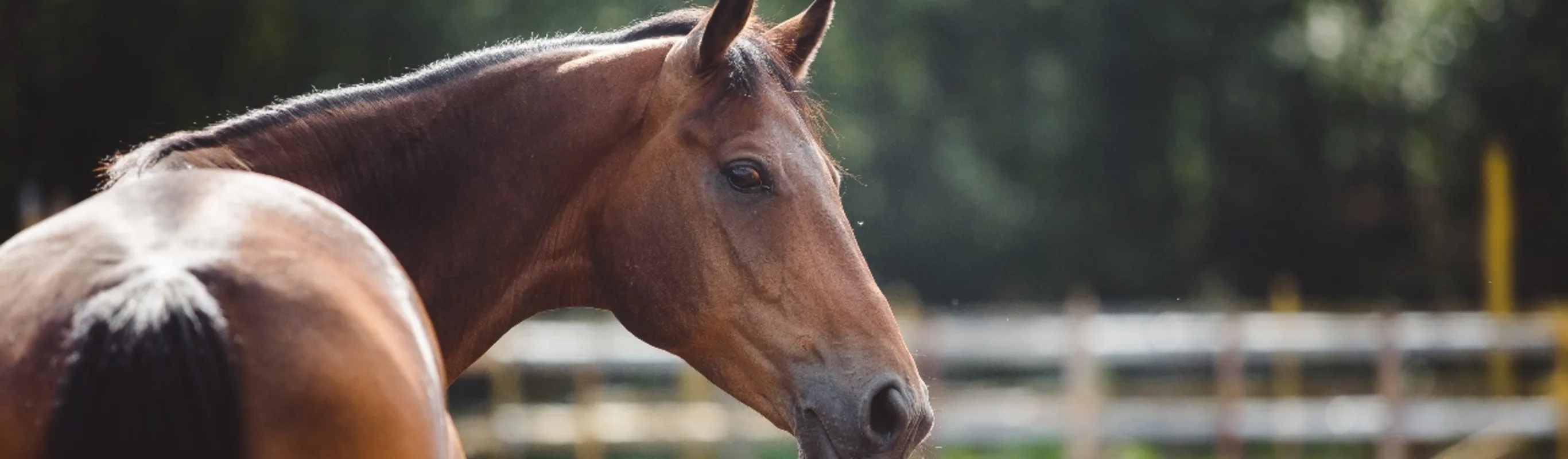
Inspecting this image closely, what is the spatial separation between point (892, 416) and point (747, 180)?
0.44 meters

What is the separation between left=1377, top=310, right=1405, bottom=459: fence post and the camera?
9953 millimetres

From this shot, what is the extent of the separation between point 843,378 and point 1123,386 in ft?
46.7

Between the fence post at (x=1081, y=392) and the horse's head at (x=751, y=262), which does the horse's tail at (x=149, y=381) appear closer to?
the horse's head at (x=751, y=262)

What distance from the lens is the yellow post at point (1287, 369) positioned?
10.3m

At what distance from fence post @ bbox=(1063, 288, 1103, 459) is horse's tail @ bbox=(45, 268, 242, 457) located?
27.0 ft

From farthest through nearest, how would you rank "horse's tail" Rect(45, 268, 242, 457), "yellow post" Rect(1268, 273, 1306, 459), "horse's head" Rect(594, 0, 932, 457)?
"yellow post" Rect(1268, 273, 1306, 459), "horse's head" Rect(594, 0, 932, 457), "horse's tail" Rect(45, 268, 242, 457)

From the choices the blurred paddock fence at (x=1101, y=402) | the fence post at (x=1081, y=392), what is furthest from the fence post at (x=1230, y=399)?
the fence post at (x=1081, y=392)

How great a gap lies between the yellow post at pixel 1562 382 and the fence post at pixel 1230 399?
267cm

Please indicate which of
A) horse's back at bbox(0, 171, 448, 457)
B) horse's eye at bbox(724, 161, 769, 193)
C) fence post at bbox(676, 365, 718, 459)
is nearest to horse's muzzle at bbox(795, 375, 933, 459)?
horse's eye at bbox(724, 161, 769, 193)

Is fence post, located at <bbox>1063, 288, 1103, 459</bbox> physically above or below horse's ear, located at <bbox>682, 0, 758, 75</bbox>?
below

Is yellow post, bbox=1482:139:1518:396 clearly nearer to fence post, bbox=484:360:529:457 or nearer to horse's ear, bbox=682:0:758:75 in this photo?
fence post, bbox=484:360:529:457

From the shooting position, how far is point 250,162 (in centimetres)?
223

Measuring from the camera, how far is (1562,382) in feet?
36.5

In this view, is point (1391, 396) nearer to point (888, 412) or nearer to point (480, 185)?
point (888, 412)
